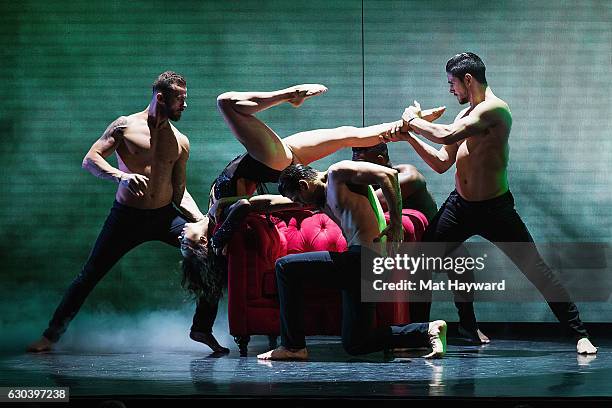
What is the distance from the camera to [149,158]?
250 inches

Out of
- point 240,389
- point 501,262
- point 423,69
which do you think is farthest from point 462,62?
point 240,389

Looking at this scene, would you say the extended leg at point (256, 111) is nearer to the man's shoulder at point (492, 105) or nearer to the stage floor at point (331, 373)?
the man's shoulder at point (492, 105)

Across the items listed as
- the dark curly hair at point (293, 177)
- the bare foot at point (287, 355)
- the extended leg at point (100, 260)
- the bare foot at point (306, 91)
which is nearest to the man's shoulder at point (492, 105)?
the bare foot at point (306, 91)

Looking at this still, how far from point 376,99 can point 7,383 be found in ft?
10.8

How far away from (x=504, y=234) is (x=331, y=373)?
4.77 feet

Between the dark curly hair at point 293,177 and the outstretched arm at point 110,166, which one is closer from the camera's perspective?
the dark curly hair at point 293,177

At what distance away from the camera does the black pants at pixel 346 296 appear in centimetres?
555

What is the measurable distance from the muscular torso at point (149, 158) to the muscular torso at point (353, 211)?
121cm

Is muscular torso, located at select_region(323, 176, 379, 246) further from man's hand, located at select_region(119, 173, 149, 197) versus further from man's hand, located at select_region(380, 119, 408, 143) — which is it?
man's hand, located at select_region(119, 173, 149, 197)

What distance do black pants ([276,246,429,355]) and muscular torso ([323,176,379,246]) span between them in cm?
8

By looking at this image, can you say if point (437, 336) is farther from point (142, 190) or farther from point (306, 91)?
point (142, 190)

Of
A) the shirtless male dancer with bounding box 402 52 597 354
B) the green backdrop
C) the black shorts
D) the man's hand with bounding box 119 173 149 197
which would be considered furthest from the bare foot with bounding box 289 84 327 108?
the green backdrop

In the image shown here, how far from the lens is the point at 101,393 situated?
4.58 metres

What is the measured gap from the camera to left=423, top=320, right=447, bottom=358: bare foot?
559cm
